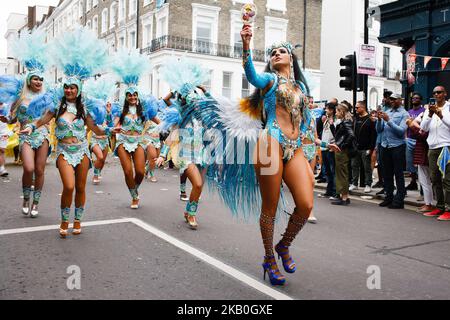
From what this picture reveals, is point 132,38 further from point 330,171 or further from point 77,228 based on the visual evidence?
point 77,228

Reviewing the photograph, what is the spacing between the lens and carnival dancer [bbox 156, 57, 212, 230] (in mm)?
6367

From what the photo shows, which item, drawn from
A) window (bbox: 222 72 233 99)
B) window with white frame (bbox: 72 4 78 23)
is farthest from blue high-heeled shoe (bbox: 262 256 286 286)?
window with white frame (bbox: 72 4 78 23)

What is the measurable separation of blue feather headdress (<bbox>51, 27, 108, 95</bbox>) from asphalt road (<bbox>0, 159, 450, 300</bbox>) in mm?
1950

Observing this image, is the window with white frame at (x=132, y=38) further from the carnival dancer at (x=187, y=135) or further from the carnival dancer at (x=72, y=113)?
the carnival dancer at (x=72, y=113)

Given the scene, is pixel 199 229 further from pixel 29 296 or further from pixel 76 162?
pixel 29 296

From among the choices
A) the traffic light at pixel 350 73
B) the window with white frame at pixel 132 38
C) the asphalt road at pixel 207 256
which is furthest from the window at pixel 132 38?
the asphalt road at pixel 207 256

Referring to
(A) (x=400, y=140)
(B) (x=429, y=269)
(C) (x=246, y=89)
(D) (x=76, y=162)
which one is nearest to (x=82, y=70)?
(D) (x=76, y=162)

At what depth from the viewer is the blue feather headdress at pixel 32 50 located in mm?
6941

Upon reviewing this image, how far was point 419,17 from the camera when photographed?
1427cm

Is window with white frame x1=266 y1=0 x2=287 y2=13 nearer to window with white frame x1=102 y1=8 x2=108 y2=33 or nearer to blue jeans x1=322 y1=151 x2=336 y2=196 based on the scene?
A: window with white frame x1=102 y1=8 x2=108 y2=33

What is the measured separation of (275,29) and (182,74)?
28085 mm

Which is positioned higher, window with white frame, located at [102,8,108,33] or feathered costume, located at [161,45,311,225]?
window with white frame, located at [102,8,108,33]

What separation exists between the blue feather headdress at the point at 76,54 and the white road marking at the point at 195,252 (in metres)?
1.84
